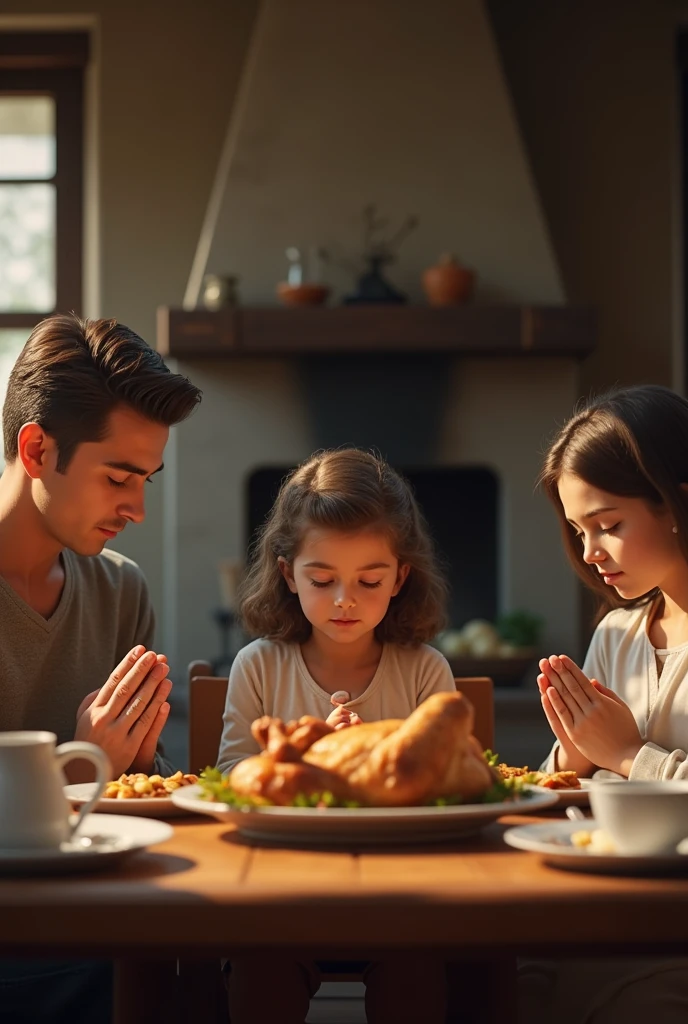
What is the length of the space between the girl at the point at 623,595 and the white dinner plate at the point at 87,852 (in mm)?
543

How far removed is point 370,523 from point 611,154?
154 inches

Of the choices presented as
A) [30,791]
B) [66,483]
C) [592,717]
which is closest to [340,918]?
[30,791]

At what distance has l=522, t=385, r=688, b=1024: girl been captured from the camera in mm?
1472

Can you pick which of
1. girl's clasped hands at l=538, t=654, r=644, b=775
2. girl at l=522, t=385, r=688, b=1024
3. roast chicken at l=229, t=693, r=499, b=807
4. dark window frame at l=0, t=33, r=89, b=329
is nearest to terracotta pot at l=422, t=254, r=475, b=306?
dark window frame at l=0, t=33, r=89, b=329

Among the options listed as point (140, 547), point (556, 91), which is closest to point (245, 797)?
point (140, 547)

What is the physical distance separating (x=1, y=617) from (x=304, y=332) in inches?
119

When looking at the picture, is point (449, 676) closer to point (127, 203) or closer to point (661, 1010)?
point (661, 1010)

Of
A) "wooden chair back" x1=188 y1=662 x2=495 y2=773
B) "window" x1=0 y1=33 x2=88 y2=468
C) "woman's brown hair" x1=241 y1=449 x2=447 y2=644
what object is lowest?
"wooden chair back" x1=188 y1=662 x2=495 y2=773

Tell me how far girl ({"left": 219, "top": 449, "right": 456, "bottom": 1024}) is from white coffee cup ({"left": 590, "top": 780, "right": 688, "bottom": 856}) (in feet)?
2.52

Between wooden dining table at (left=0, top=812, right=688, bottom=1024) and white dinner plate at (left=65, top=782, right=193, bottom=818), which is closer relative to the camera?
wooden dining table at (left=0, top=812, right=688, bottom=1024)

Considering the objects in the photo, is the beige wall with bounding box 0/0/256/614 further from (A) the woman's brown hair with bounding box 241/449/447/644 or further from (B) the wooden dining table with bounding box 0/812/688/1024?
(B) the wooden dining table with bounding box 0/812/688/1024

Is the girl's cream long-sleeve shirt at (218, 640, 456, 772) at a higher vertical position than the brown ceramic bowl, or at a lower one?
lower

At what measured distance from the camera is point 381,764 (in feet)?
3.45

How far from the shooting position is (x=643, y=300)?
17.5ft
